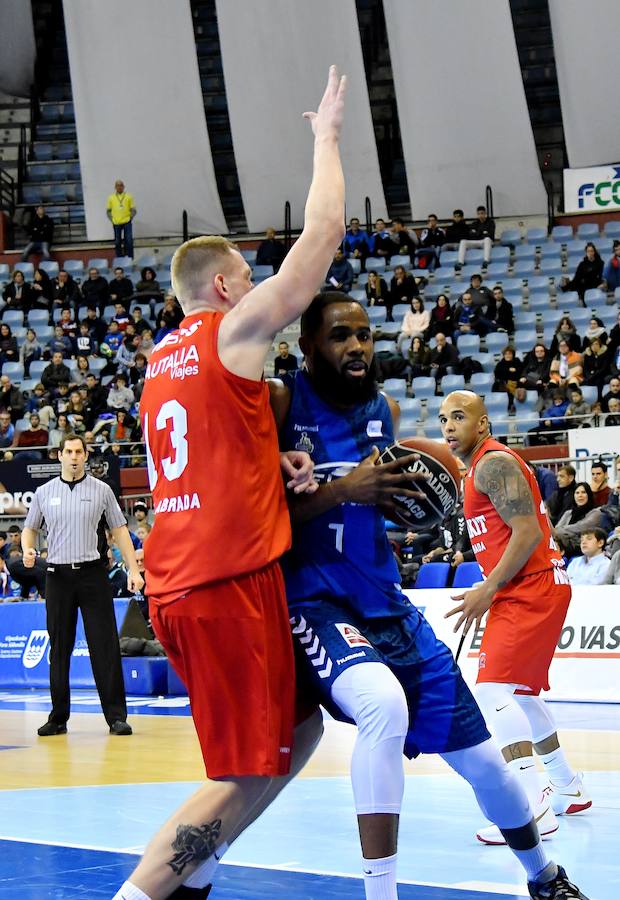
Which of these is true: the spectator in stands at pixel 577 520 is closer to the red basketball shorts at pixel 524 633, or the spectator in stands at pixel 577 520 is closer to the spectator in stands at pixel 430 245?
the red basketball shorts at pixel 524 633

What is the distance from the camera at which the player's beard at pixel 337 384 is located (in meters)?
4.01

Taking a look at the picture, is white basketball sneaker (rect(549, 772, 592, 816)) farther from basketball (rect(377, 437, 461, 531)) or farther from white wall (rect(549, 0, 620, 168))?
white wall (rect(549, 0, 620, 168))

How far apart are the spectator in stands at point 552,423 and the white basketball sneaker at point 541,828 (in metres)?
12.1

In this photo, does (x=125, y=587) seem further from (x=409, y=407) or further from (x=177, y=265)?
(x=177, y=265)

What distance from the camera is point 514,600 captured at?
5840 mm

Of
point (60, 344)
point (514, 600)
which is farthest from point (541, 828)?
point (60, 344)

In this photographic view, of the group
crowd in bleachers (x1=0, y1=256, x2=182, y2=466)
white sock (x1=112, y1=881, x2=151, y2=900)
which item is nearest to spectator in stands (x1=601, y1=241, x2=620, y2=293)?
crowd in bleachers (x1=0, y1=256, x2=182, y2=466)

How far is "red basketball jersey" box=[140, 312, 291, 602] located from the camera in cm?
344

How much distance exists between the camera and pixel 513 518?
18.5ft

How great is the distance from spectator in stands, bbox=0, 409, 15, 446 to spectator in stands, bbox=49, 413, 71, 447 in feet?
2.45

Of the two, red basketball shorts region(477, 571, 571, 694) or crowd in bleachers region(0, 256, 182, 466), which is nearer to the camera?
red basketball shorts region(477, 571, 571, 694)

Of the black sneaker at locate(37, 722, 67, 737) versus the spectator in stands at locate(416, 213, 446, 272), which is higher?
the spectator in stands at locate(416, 213, 446, 272)

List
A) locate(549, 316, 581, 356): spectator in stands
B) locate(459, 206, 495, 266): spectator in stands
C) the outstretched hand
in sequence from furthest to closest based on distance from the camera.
Answer: locate(459, 206, 495, 266): spectator in stands < locate(549, 316, 581, 356): spectator in stands < the outstretched hand

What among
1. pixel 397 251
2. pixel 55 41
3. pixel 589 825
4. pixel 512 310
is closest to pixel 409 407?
pixel 512 310
